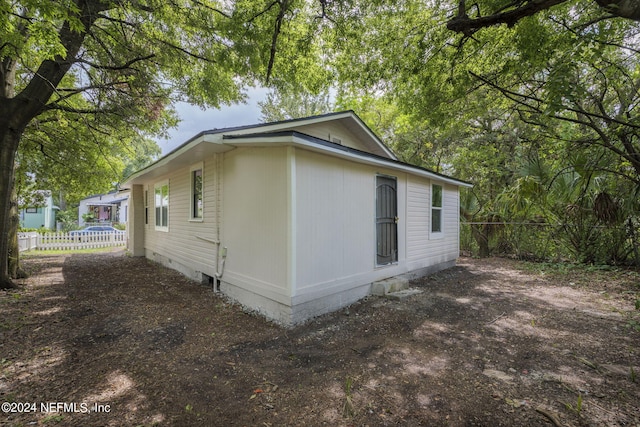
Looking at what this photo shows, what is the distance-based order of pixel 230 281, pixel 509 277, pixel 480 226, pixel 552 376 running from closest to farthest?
pixel 552 376, pixel 230 281, pixel 509 277, pixel 480 226

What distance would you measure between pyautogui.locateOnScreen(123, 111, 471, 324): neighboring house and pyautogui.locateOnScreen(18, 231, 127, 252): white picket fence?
30.6ft

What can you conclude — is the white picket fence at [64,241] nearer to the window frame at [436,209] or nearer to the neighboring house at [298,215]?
the neighboring house at [298,215]

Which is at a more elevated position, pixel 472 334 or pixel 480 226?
pixel 480 226

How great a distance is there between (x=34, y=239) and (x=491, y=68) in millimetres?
19175

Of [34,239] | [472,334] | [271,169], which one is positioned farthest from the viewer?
[34,239]

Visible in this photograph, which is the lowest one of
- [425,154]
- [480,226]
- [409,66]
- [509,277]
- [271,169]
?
[509,277]

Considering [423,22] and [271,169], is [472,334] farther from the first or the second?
[423,22]

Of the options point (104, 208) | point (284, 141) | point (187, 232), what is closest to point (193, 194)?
point (187, 232)

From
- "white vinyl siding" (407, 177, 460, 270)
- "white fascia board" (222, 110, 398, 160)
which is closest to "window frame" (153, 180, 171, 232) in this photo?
"white fascia board" (222, 110, 398, 160)

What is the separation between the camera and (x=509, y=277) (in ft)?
24.6

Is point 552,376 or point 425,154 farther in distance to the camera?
point 425,154

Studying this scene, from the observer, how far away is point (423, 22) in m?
6.63

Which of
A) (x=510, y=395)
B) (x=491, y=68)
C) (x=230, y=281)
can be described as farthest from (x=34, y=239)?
(x=491, y=68)

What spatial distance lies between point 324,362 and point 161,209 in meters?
8.39
